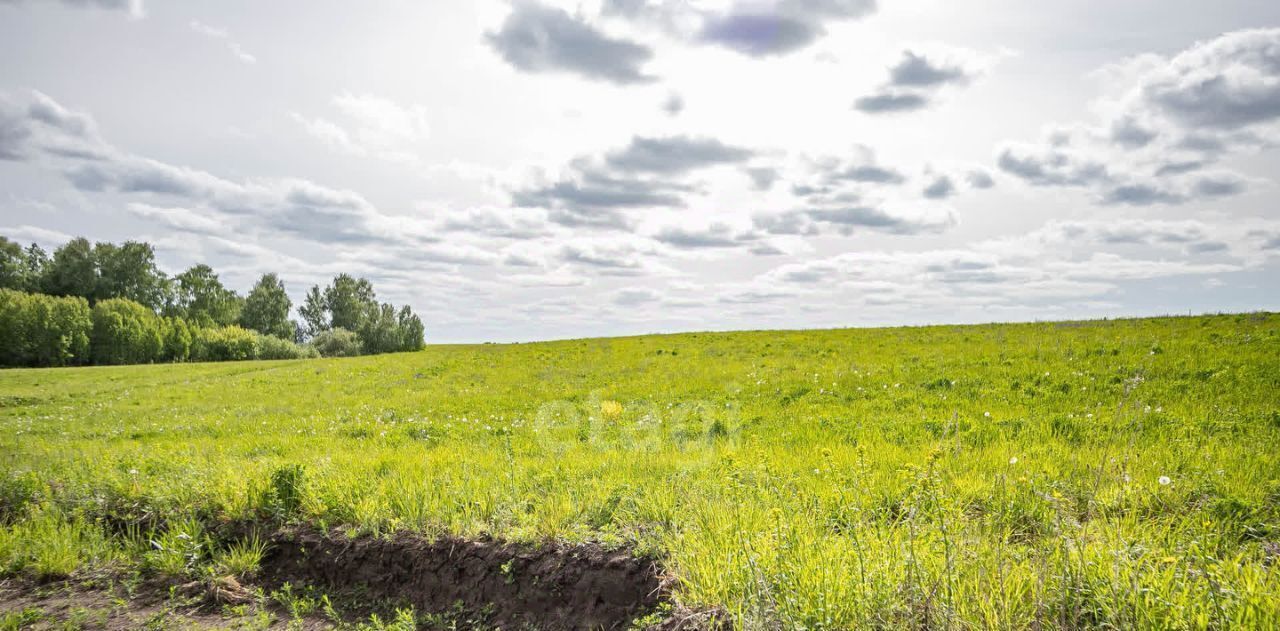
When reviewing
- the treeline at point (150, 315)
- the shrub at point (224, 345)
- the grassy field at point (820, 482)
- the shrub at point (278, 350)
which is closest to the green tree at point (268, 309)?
the treeline at point (150, 315)

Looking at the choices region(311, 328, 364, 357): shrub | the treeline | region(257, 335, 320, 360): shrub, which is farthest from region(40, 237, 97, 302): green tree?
region(311, 328, 364, 357): shrub

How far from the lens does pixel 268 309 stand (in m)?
95.2

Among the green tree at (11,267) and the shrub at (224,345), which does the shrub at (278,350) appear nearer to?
the shrub at (224,345)

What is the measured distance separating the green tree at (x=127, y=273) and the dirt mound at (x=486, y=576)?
333 feet

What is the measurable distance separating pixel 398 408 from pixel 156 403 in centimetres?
1356

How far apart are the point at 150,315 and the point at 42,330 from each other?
11635mm

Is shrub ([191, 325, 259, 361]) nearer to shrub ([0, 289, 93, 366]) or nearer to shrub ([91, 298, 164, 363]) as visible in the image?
shrub ([91, 298, 164, 363])

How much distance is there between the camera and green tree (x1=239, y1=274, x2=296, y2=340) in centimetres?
9481

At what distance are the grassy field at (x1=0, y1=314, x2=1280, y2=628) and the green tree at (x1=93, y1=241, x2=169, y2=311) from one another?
84880 millimetres

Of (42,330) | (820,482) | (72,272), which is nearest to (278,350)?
(42,330)

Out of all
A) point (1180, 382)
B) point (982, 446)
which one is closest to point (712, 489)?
point (982, 446)

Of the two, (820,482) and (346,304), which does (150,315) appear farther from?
(820,482)

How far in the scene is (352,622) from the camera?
5.61 m

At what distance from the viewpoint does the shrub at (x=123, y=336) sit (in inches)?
2645
